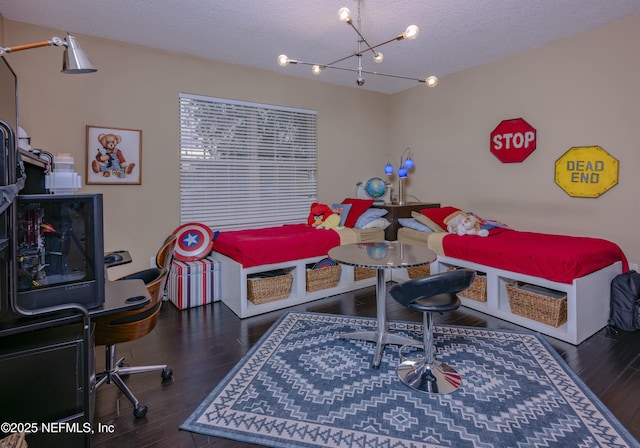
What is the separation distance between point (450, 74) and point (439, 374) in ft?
→ 13.1

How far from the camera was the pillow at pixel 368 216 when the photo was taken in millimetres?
4410

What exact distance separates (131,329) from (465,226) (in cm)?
322

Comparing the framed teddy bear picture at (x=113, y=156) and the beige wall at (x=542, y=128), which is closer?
the beige wall at (x=542, y=128)

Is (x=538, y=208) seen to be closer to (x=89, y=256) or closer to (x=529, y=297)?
(x=529, y=297)

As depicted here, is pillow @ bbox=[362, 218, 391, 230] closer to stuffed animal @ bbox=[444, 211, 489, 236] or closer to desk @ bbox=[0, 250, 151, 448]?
stuffed animal @ bbox=[444, 211, 489, 236]

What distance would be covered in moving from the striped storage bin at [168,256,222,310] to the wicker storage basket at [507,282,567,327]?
2.93m

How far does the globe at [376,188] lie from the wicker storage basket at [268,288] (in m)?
2.06

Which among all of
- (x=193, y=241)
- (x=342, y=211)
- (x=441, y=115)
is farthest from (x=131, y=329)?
(x=441, y=115)

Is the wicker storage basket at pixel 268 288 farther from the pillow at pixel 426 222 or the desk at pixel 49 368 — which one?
the desk at pixel 49 368

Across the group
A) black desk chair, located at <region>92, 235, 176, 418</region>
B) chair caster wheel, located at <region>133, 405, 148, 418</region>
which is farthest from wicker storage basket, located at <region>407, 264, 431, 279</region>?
chair caster wheel, located at <region>133, 405, 148, 418</region>

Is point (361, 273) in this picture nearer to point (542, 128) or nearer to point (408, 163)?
point (408, 163)

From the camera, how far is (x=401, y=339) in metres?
2.66

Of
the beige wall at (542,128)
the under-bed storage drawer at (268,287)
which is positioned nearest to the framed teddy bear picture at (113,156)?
the under-bed storage drawer at (268,287)

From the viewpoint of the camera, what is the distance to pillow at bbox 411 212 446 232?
13.5ft
